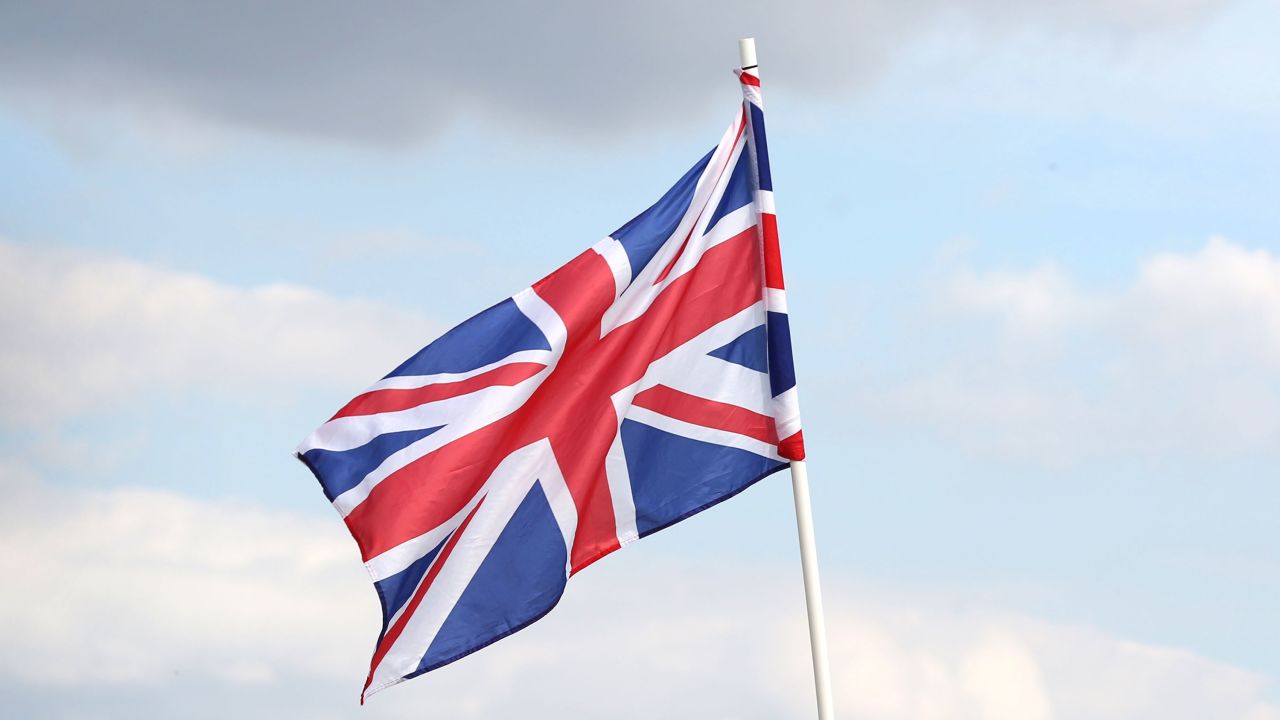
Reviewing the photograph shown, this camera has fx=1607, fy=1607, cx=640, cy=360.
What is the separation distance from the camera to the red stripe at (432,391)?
17.9 metres

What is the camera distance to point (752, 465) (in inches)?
690

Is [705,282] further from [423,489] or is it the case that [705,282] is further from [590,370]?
[423,489]

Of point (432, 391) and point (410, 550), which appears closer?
point (410, 550)

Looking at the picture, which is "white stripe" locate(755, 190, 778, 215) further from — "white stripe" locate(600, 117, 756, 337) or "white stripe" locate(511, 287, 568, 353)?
"white stripe" locate(511, 287, 568, 353)

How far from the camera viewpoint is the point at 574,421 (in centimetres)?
1797

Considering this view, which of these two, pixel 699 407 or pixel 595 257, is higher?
pixel 595 257

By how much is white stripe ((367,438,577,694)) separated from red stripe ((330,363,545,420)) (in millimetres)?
800

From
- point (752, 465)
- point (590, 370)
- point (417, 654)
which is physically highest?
point (590, 370)

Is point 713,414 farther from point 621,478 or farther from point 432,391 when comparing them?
point 432,391

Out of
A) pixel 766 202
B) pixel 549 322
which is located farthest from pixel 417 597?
pixel 766 202

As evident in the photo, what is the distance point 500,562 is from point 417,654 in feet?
4.30

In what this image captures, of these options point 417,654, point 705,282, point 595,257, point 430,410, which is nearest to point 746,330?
point 705,282

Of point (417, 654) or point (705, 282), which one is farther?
point (705, 282)

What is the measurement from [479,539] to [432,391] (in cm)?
178
